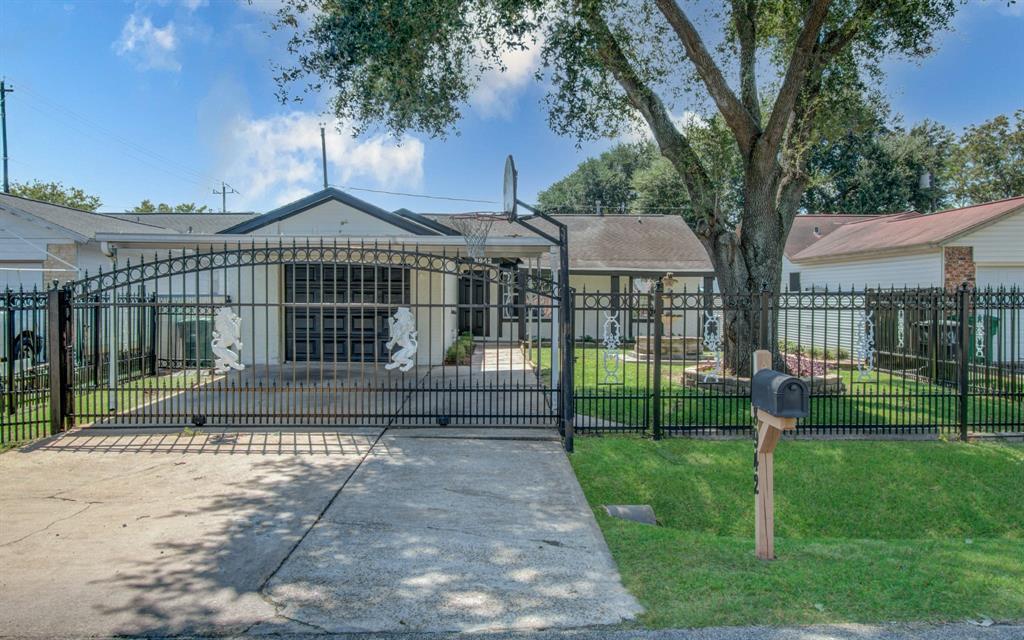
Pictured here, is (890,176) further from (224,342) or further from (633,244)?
(224,342)

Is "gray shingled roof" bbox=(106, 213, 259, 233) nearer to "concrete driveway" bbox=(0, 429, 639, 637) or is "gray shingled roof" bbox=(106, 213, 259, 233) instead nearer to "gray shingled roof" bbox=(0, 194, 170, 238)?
"gray shingled roof" bbox=(0, 194, 170, 238)

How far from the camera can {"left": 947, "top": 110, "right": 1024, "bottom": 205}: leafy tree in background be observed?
91.1 feet

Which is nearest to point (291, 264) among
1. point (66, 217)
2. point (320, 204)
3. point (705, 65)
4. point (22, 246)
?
point (320, 204)

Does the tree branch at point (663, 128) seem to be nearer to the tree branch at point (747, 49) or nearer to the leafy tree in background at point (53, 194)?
the tree branch at point (747, 49)

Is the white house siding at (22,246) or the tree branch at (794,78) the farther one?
the white house siding at (22,246)

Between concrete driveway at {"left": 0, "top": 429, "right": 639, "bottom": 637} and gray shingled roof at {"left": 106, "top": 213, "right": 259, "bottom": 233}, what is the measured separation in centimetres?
1630

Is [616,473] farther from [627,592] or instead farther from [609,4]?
[609,4]

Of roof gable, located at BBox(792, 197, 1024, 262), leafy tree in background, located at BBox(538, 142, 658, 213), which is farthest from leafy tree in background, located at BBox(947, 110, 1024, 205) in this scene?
leafy tree in background, located at BBox(538, 142, 658, 213)

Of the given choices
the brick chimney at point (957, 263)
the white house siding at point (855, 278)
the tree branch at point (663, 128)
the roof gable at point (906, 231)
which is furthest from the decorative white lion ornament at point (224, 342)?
the brick chimney at point (957, 263)

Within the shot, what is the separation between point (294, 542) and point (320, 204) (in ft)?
30.2

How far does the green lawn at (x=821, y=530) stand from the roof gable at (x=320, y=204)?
21.5ft

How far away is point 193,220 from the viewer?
2289 cm

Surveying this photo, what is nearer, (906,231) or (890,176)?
(906,231)

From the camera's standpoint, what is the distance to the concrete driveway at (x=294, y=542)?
358cm
